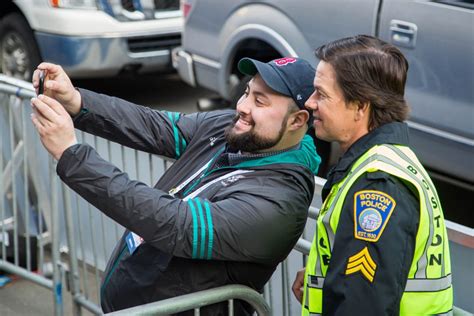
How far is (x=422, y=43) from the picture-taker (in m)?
4.86

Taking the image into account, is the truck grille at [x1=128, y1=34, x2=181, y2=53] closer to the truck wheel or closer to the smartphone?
the truck wheel

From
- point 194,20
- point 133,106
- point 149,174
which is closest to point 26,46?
point 194,20

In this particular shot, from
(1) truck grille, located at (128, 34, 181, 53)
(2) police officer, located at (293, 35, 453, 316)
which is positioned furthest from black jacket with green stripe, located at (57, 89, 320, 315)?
(1) truck grille, located at (128, 34, 181, 53)

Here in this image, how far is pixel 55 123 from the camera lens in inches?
93.6

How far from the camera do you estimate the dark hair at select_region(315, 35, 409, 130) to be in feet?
7.08

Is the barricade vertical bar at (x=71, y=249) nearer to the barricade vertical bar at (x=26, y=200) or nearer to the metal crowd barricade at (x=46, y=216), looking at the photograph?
the metal crowd barricade at (x=46, y=216)

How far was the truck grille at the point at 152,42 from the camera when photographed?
7.88 metres

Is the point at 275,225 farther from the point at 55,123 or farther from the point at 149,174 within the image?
the point at 149,174

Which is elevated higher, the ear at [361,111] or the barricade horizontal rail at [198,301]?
the ear at [361,111]

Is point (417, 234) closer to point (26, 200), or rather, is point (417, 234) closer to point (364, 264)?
point (364, 264)

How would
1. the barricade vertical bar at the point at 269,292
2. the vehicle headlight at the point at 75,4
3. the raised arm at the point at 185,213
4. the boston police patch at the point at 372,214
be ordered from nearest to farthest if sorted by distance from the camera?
the boston police patch at the point at 372,214 → the raised arm at the point at 185,213 → the barricade vertical bar at the point at 269,292 → the vehicle headlight at the point at 75,4

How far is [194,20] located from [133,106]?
12.5 feet

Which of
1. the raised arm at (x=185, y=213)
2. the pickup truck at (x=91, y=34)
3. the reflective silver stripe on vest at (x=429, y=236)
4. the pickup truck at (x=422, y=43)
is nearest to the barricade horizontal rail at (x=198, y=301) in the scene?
the raised arm at (x=185, y=213)

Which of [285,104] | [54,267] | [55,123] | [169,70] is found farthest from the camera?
[169,70]
